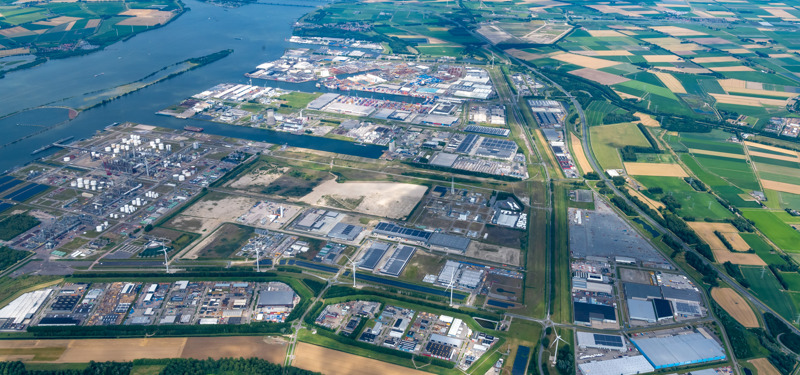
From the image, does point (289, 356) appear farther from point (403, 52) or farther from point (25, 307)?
point (403, 52)

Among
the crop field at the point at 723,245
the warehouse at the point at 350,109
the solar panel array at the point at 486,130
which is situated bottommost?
the warehouse at the point at 350,109

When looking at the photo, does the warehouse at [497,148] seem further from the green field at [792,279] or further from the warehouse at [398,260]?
the green field at [792,279]

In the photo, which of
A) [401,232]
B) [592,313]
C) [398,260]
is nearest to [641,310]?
[592,313]

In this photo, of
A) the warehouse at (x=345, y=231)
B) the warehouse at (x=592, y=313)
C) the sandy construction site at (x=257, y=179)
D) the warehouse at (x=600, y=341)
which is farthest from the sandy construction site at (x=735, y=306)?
the sandy construction site at (x=257, y=179)

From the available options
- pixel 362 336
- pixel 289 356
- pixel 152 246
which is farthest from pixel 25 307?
pixel 362 336

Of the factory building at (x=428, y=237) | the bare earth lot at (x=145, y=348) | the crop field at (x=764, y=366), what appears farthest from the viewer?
the factory building at (x=428, y=237)

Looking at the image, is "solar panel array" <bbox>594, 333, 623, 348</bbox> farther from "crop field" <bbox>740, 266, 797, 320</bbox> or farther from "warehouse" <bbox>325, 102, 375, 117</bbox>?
"warehouse" <bbox>325, 102, 375, 117</bbox>
